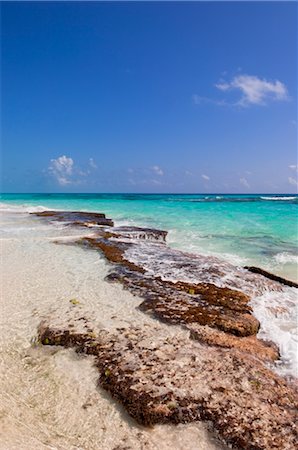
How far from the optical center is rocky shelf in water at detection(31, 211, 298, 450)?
478 centimetres

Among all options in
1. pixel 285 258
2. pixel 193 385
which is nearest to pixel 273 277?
pixel 285 258

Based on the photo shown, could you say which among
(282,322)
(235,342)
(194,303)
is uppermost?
(194,303)

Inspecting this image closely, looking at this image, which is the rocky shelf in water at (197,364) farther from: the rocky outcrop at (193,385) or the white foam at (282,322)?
the white foam at (282,322)

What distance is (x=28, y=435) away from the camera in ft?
13.8

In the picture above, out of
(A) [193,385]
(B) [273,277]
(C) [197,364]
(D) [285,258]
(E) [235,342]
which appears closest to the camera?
(A) [193,385]

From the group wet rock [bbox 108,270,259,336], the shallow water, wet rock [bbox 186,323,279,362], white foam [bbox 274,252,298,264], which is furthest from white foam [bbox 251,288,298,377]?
white foam [bbox 274,252,298,264]

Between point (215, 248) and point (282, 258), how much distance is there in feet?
12.8

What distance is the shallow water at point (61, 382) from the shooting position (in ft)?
14.4

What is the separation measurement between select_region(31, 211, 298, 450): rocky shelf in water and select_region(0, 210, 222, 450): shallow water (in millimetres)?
219

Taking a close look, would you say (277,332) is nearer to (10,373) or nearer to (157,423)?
(157,423)

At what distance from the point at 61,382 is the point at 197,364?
91.8 inches

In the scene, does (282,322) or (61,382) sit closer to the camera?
(61,382)

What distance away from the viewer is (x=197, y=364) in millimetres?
5977

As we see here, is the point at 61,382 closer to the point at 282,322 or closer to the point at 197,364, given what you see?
the point at 197,364
